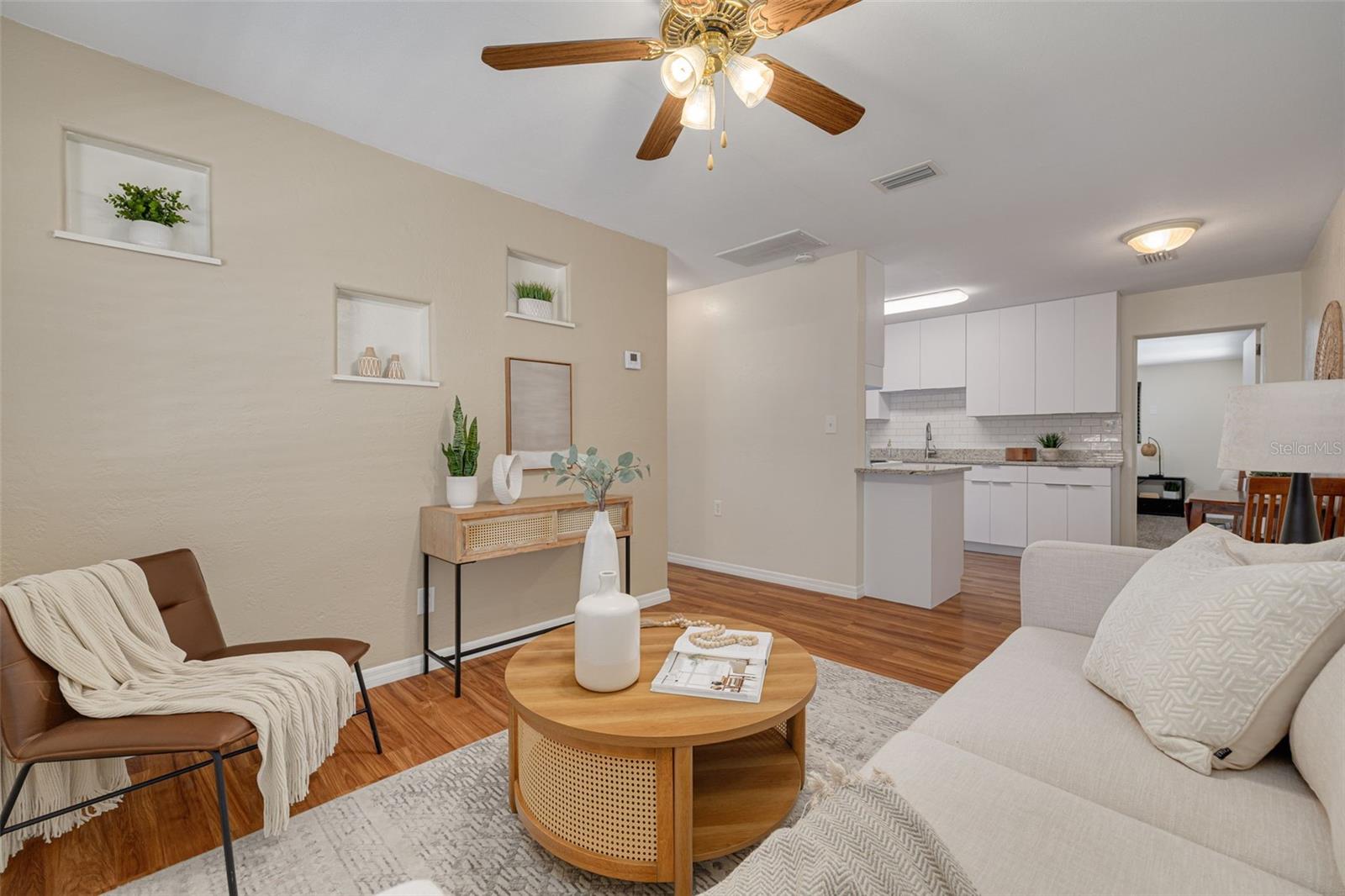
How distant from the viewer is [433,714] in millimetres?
2316

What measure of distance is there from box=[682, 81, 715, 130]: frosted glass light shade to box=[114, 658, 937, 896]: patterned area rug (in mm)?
2063

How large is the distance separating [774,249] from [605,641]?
3142 mm

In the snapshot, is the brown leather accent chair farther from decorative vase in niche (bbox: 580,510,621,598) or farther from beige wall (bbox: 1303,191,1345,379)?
beige wall (bbox: 1303,191,1345,379)

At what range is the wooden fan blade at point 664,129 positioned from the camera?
1.81 m

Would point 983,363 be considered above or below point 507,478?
above

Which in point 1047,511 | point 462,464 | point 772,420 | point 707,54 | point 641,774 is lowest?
point 641,774

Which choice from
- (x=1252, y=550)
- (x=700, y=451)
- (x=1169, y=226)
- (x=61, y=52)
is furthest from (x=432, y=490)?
(x=1169, y=226)

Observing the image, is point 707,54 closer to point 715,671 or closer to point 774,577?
point 715,671

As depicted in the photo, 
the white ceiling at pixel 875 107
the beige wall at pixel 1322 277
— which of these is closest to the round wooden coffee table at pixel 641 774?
the white ceiling at pixel 875 107

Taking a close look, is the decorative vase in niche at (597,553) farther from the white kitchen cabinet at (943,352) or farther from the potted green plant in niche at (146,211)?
the white kitchen cabinet at (943,352)

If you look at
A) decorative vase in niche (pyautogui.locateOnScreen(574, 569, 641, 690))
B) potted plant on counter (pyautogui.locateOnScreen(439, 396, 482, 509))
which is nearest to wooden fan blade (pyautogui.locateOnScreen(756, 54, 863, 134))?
decorative vase in niche (pyautogui.locateOnScreen(574, 569, 641, 690))

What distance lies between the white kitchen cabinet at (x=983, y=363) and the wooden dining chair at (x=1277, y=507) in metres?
2.79

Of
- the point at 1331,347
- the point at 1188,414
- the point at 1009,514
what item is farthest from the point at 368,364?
the point at 1188,414

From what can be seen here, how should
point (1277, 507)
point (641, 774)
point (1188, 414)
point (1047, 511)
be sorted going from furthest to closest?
point (1188, 414) < point (1047, 511) < point (1277, 507) < point (641, 774)
